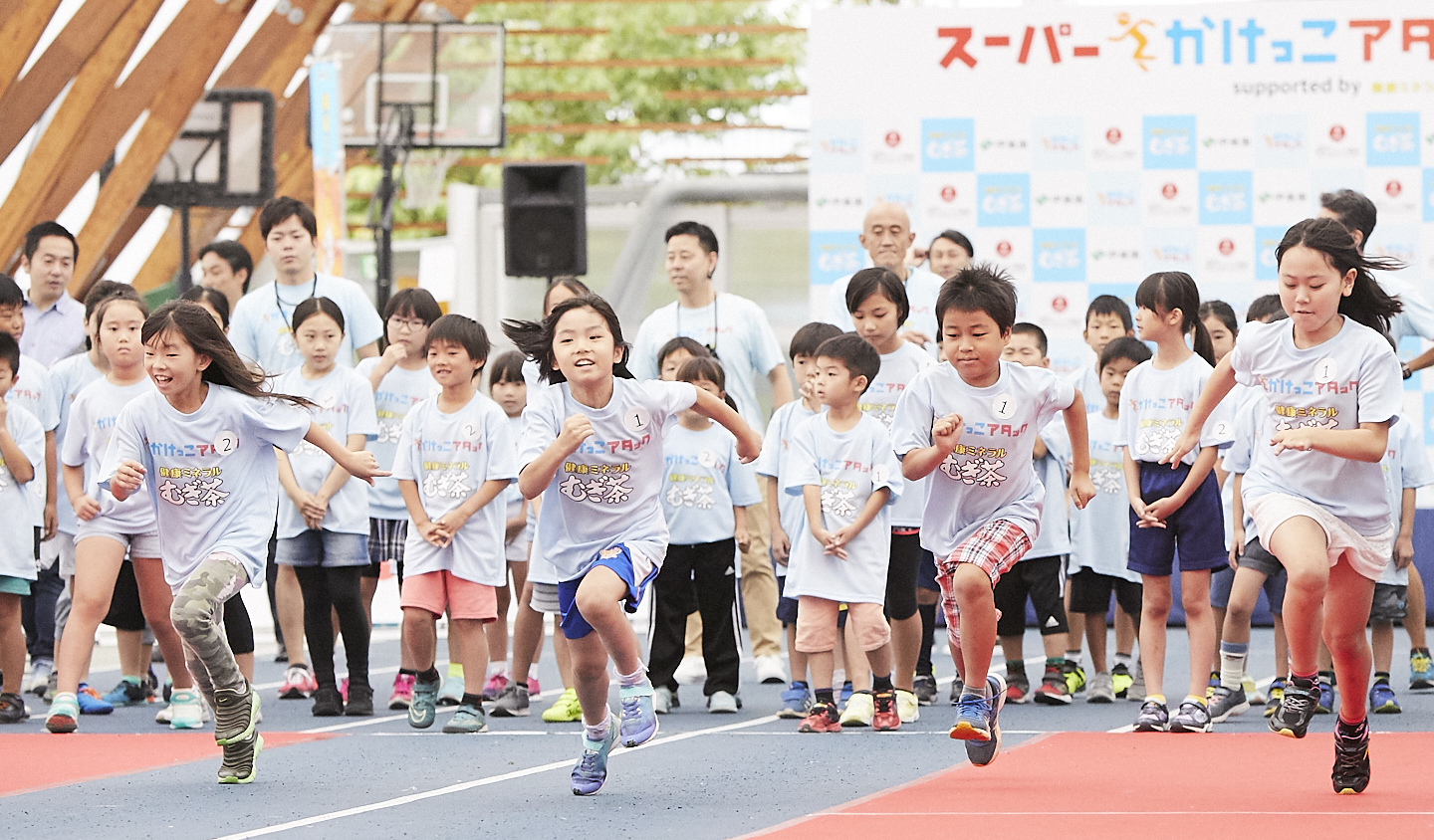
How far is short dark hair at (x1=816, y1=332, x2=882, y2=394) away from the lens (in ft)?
23.0

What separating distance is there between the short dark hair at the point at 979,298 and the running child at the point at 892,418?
149 centimetres

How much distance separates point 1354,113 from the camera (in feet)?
36.4

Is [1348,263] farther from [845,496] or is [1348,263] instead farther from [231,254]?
[231,254]

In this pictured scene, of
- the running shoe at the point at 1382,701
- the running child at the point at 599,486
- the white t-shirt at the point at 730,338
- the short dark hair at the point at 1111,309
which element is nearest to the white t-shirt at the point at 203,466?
the running child at the point at 599,486

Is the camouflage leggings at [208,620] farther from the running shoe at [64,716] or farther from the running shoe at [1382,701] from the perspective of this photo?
the running shoe at [1382,701]

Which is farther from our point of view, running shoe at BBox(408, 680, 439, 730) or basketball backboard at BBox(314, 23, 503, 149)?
basketball backboard at BBox(314, 23, 503, 149)

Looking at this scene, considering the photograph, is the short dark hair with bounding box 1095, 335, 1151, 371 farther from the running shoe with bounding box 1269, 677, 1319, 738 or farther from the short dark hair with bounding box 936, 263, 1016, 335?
the running shoe with bounding box 1269, 677, 1319, 738

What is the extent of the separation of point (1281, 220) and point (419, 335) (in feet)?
18.6

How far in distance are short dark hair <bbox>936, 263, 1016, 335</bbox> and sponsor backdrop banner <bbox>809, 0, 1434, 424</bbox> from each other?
5451 mm

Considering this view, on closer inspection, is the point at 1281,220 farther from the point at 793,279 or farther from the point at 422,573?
the point at 793,279

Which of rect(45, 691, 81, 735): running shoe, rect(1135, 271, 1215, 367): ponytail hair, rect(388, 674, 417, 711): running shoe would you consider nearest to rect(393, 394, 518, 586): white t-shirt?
rect(388, 674, 417, 711): running shoe

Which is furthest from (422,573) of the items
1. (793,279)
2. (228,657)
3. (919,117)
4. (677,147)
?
(677,147)

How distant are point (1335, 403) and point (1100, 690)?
293cm

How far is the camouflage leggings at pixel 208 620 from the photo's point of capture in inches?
222
